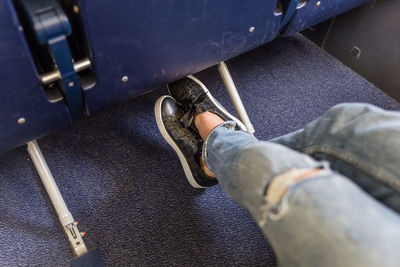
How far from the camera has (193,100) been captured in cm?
110

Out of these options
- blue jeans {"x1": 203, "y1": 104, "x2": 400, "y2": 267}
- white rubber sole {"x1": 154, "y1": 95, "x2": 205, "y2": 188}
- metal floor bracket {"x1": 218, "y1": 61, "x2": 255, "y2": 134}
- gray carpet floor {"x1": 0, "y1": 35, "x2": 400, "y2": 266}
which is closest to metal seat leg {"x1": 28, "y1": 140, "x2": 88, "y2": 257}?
gray carpet floor {"x1": 0, "y1": 35, "x2": 400, "y2": 266}

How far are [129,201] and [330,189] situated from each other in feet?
2.16

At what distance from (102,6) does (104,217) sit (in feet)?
1.96

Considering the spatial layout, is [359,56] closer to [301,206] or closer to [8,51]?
[301,206]

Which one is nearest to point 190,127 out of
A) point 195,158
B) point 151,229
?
point 195,158

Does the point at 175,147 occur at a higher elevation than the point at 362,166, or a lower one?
lower

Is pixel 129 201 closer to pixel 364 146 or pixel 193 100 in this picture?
pixel 193 100

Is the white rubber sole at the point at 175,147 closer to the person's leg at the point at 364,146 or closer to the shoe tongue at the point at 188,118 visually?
the shoe tongue at the point at 188,118

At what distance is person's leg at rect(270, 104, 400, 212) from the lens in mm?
518

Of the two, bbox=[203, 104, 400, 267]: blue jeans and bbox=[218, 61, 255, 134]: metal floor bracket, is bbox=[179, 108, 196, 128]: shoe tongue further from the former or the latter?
bbox=[203, 104, 400, 267]: blue jeans

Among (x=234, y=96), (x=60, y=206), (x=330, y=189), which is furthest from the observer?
(x=234, y=96)

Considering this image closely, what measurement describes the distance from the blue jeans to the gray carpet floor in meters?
0.34

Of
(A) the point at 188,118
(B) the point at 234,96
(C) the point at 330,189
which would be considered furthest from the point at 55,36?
(B) the point at 234,96

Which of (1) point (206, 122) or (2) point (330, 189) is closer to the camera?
(2) point (330, 189)
